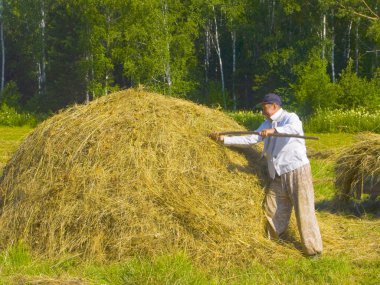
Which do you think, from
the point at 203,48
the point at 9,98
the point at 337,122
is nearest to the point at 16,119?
the point at 9,98

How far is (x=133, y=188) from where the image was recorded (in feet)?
24.8

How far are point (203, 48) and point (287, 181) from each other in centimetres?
3763

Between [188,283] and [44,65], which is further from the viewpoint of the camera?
[44,65]

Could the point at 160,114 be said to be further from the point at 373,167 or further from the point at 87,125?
the point at 373,167

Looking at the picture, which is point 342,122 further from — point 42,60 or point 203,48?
point 42,60

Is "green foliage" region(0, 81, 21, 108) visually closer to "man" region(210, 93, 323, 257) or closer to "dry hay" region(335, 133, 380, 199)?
"dry hay" region(335, 133, 380, 199)

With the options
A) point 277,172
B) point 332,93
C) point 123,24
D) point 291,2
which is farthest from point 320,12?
point 277,172

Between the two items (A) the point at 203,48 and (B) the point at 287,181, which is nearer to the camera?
(B) the point at 287,181

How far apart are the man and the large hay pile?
19 centimetres

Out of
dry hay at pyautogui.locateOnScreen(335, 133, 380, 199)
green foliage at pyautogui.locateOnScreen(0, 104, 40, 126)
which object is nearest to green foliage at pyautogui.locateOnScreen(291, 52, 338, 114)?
green foliage at pyautogui.locateOnScreen(0, 104, 40, 126)

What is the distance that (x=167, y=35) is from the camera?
1366 inches

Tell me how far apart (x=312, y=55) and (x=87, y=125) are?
29.1 m

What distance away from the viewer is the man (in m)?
7.57

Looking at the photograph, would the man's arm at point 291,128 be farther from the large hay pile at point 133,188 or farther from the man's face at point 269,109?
the large hay pile at point 133,188
